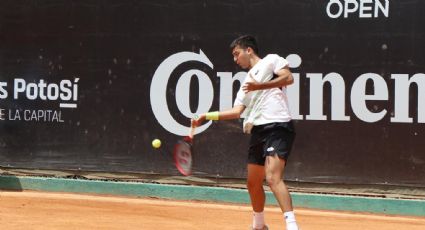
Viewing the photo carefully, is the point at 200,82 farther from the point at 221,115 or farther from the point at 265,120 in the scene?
the point at 265,120

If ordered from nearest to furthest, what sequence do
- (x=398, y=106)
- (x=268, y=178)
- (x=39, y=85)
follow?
1. (x=268, y=178)
2. (x=398, y=106)
3. (x=39, y=85)

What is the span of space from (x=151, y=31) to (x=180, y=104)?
0.96m

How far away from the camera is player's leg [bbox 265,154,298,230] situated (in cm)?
587

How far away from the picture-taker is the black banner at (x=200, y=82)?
327 inches

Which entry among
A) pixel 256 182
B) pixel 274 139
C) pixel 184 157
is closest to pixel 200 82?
pixel 184 157

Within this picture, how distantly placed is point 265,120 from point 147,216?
2.38m

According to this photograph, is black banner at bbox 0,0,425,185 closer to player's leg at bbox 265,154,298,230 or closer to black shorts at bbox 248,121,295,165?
black shorts at bbox 248,121,295,165

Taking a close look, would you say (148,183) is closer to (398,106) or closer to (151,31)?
(151,31)

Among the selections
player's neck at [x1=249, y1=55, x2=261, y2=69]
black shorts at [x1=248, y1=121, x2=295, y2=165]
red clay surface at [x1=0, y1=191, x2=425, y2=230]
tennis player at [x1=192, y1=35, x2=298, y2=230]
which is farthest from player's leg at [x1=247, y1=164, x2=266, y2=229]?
red clay surface at [x1=0, y1=191, x2=425, y2=230]

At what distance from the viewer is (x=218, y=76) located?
8930 millimetres

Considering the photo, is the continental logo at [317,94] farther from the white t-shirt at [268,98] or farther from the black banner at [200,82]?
the white t-shirt at [268,98]

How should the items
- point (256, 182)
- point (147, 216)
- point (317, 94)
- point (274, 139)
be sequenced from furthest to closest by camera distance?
point (317, 94), point (147, 216), point (256, 182), point (274, 139)

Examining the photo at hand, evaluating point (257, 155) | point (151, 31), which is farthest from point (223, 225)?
point (151, 31)

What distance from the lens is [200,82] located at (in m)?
9.02
